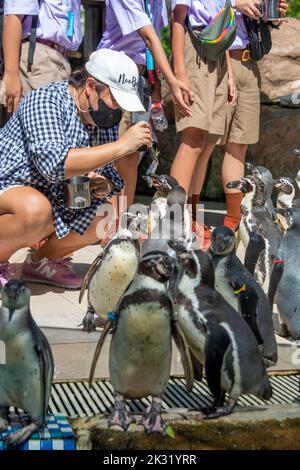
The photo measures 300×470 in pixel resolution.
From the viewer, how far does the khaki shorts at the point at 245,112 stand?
4.93 meters

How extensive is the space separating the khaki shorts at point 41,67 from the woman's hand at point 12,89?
129 millimetres

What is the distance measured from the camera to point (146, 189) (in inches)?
303

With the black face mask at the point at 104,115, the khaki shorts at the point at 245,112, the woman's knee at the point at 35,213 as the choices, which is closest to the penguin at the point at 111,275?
the woman's knee at the point at 35,213

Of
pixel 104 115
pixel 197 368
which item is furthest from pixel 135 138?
pixel 197 368

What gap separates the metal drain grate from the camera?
2.62m

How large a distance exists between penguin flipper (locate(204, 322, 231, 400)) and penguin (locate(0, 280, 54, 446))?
0.48 meters

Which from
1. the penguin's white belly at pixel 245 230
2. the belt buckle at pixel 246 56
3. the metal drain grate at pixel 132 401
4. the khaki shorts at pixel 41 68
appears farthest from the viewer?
the belt buckle at pixel 246 56

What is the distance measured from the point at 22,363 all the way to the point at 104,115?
5.38ft

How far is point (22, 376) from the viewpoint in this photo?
2234 millimetres

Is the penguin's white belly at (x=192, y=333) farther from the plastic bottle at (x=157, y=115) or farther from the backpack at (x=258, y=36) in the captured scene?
the backpack at (x=258, y=36)

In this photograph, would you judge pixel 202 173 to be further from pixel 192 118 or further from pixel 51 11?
pixel 51 11

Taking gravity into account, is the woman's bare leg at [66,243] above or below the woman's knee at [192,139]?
below

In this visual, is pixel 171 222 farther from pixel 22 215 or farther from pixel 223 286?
pixel 223 286
